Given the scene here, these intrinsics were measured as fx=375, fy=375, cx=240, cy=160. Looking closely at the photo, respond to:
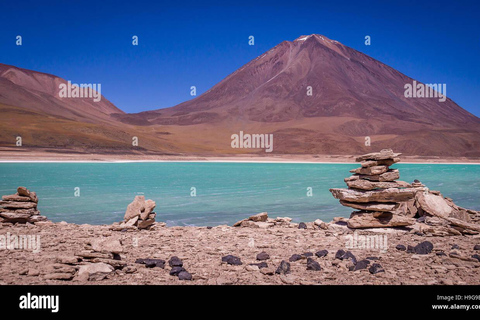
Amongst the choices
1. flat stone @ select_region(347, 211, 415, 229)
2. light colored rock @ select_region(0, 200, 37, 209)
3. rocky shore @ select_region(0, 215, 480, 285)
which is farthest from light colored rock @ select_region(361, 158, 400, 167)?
light colored rock @ select_region(0, 200, 37, 209)

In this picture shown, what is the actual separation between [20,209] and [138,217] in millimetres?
3117

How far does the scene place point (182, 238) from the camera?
825 cm

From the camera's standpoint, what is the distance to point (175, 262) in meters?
5.83

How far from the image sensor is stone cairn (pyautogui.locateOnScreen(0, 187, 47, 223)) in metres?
9.59

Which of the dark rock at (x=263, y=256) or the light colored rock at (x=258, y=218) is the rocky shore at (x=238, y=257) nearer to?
the dark rock at (x=263, y=256)

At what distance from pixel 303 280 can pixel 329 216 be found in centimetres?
839

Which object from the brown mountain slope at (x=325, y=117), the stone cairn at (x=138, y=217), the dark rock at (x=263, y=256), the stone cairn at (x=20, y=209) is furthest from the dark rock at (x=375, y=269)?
the brown mountain slope at (x=325, y=117)

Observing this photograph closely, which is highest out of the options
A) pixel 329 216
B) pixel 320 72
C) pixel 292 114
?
pixel 320 72

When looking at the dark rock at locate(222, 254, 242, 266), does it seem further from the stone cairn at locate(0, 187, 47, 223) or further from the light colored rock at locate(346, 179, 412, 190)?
the stone cairn at locate(0, 187, 47, 223)

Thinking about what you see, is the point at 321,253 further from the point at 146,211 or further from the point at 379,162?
the point at 146,211

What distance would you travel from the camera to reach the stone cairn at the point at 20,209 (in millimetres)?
9594

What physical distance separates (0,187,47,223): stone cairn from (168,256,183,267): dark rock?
568 cm
